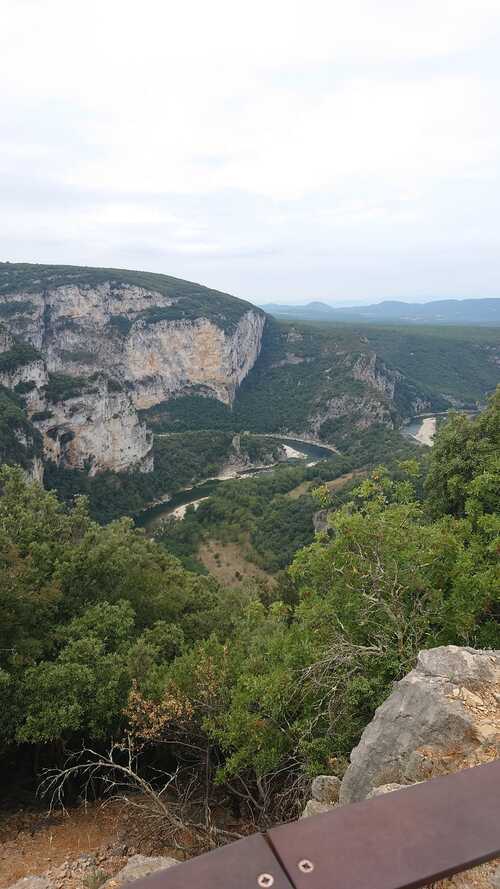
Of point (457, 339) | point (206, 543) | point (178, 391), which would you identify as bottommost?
point (206, 543)

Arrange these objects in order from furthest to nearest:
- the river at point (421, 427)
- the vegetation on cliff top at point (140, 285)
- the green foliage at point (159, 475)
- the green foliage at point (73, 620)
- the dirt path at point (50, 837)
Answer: the vegetation on cliff top at point (140, 285) < the river at point (421, 427) < the green foliage at point (159, 475) < the green foliage at point (73, 620) < the dirt path at point (50, 837)

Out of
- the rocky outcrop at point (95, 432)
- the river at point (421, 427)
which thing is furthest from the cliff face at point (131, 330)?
the river at point (421, 427)

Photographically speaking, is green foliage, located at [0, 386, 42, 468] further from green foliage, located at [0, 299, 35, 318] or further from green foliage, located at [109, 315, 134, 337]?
green foliage, located at [109, 315, 134, 337]

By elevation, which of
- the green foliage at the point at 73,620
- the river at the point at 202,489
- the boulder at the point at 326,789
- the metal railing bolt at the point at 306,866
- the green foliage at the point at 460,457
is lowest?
the river at the point at 202,489

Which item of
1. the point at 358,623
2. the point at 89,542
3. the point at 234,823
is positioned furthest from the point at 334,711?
the point at 89,542

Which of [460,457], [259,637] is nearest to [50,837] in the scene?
[259,637]

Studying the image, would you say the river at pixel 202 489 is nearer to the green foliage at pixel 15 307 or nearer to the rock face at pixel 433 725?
the green foliage at pixel 15 307

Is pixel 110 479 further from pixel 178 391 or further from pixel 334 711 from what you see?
pixel 334 711

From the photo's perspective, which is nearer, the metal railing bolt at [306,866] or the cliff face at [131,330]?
the metal railing bolt at [306,866]

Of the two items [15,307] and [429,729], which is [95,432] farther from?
[429,729]
